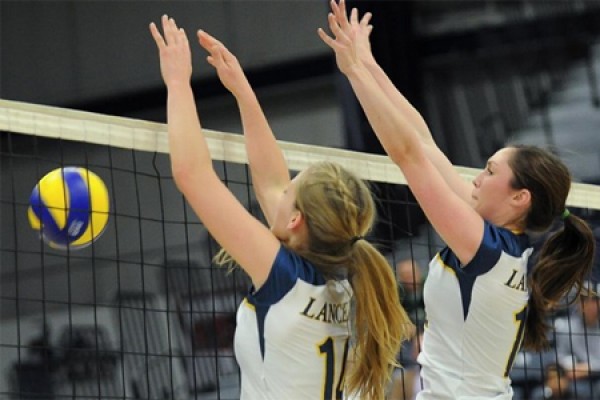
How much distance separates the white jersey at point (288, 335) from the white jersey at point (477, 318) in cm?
61

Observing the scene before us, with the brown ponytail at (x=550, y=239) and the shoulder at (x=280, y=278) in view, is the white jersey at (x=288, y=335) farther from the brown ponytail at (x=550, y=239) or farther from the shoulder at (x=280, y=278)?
the brown ponytail at (x=550, y=239)

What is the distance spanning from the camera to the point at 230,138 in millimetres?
5234

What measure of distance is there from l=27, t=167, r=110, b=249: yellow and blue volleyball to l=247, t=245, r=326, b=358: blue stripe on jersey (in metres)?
2.20

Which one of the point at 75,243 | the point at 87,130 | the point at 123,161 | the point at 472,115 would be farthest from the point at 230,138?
the point at 123,161

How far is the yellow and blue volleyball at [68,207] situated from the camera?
5.60 m

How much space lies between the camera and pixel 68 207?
557 centimetres

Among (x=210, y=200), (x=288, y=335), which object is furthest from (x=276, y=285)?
(x=210, y=200)

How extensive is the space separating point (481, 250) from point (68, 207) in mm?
2241

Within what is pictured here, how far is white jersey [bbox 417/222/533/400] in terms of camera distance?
13.2ft

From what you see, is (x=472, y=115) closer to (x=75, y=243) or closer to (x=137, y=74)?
(x=137, y=74)

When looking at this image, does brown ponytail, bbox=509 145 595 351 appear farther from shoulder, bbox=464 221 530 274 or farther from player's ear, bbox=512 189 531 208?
shoulder, bbox=464 221 530 274

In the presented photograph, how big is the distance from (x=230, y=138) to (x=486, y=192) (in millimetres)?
1408

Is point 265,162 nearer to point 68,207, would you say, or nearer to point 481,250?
point 481,250

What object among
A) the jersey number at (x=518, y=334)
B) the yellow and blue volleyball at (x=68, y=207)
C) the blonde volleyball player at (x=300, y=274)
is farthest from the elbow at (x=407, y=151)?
the yellow and blue volleyball at (x=68, y=207)
